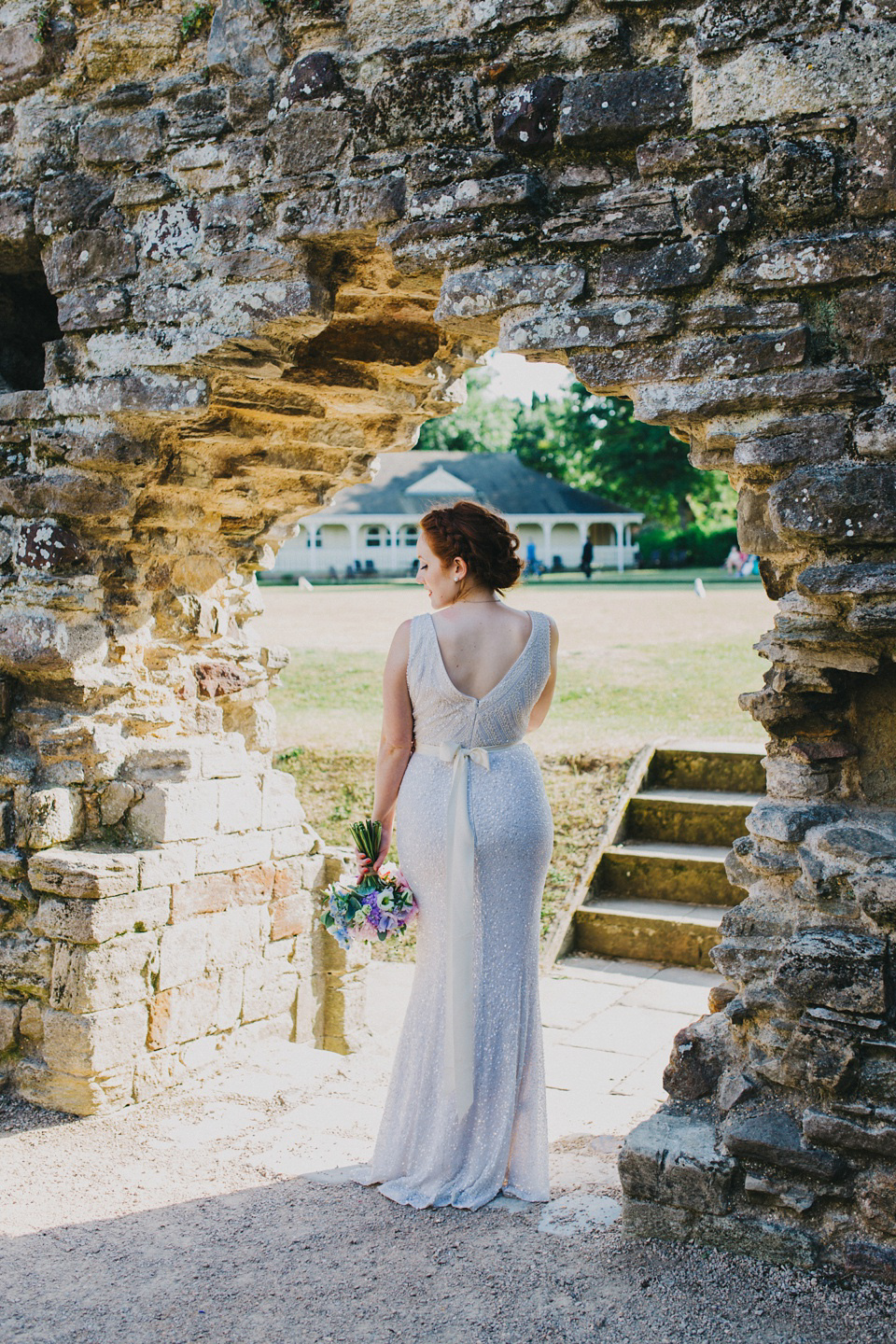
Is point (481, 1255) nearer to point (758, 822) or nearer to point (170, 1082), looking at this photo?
point (758, 822)

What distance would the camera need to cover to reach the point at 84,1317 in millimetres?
3150

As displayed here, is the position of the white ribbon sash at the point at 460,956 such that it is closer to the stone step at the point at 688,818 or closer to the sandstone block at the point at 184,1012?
the sandstone block at the point at 184,1012

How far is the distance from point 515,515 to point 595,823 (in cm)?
3660

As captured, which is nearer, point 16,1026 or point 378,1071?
point 16,1026

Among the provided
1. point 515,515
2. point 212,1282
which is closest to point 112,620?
point 212,1282

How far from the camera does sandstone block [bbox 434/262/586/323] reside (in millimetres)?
3682

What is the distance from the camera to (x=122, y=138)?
14.8ft

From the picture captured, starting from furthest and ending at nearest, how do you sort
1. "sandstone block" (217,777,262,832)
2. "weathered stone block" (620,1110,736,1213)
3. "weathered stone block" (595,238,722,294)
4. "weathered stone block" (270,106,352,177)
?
"sandstone block" (217,777,262,832) → "weathered stone block" (270,106,352,177) → "weathered stone block" (595,238,722,294) → "weathered stone block" (620,1110,736,1213)

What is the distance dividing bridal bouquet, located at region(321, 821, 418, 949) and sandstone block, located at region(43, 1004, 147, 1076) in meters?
1.30

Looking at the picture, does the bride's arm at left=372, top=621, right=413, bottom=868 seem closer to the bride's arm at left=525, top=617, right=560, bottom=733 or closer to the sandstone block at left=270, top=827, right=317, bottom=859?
the bride's arm at left=525, top=617, right=560, bottom=733

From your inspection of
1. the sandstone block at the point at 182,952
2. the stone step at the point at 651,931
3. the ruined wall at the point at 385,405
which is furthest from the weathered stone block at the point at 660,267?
the stone step at the point at 651,931

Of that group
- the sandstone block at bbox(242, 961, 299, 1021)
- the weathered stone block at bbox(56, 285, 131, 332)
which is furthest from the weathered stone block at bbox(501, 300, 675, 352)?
the sandstone block at bbox(242, 961, 299, 1021)

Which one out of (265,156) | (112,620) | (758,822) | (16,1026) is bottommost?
(16,1026)

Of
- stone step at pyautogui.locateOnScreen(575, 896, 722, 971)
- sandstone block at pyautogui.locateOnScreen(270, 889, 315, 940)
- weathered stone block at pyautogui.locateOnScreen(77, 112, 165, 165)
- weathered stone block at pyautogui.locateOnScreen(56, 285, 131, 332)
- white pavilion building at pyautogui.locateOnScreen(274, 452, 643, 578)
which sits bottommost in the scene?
stone step at pyautogui.locateOnScreen(575, 896, 722, 971)
